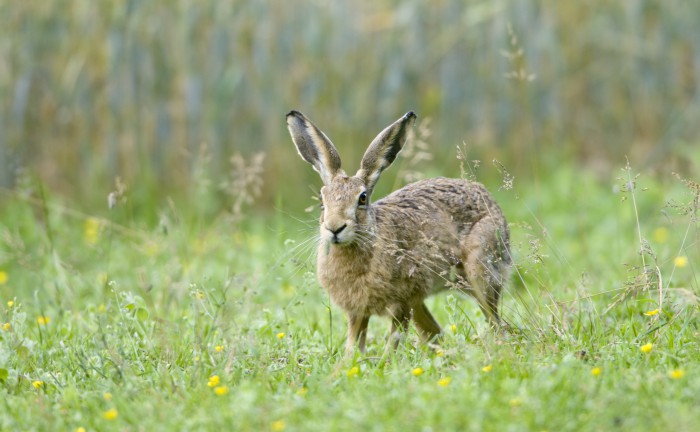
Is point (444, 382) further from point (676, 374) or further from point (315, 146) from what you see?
point (315, 146)

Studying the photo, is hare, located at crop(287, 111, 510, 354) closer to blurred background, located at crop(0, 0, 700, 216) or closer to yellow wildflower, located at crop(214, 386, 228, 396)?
yellow wildflower, located at crop(214, 386, 228, 396)

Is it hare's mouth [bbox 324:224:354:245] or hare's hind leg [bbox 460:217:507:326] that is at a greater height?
hare's mouth [bbox 324:224:354:245]

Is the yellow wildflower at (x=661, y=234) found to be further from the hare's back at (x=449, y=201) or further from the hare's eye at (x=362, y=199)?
the hare's eye at (x=362, y=199)

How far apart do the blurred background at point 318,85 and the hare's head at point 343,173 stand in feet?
12.0

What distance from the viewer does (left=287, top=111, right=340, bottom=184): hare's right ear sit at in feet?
19.3

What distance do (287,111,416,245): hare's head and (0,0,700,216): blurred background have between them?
364 cm

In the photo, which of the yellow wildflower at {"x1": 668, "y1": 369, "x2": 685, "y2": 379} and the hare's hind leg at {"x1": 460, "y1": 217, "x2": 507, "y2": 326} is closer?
the yellow wildflower at {"x1": 668, "y1": 369, "x2": 685, "y2": 379}

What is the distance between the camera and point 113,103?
10.2 m

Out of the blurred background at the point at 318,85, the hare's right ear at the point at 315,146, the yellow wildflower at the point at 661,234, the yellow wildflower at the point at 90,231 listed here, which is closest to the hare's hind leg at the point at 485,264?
the hare's right ear at the point at 315,146

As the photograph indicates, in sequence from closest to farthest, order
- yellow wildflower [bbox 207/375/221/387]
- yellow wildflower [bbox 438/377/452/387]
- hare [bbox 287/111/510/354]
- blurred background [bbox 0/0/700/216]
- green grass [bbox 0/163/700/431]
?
green grass [bbox 0/163/700/431] < yellow wildflower [bbox 438/377/452/387] < yellow wildflower [bbox 207/375/221/387] < hare [bbox 287/111/510/354] < blurred background [bbox 0/0/700/216]

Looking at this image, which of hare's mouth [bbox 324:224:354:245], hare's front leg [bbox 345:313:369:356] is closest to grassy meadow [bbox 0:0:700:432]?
hare's front leg [bbox 345:313:369:356]

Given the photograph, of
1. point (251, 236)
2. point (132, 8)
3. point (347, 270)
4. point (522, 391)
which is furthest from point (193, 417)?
point (132, 8)

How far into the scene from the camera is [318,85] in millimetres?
10617

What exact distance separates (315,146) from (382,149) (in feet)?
1.19
